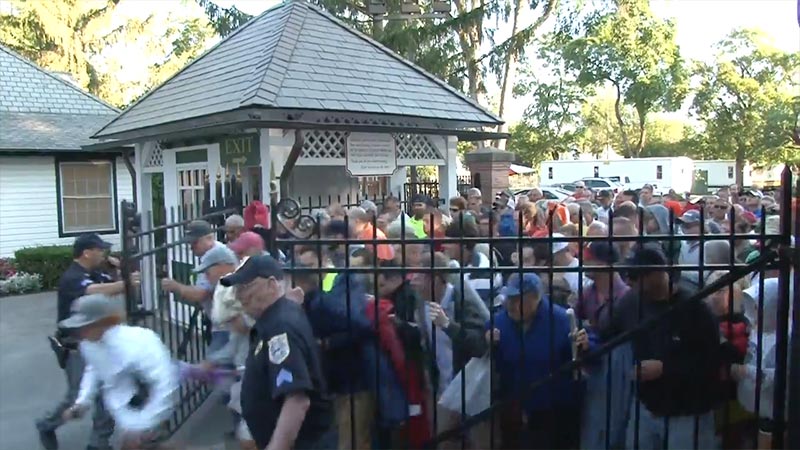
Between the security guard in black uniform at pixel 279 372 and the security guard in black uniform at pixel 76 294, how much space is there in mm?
2263

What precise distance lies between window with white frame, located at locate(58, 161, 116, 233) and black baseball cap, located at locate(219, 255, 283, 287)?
14.9 m

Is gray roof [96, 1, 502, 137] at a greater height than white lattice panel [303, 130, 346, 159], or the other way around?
gray roof [96, 1, 502, 137]

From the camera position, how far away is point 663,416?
3379 mm

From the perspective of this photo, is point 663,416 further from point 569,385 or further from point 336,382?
point 336,382

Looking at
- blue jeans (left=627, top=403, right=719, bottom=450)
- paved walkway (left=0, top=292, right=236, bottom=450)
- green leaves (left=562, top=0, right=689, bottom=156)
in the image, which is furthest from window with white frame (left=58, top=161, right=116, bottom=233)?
green leaves (left=562, top=0, right=689, bottom=156)

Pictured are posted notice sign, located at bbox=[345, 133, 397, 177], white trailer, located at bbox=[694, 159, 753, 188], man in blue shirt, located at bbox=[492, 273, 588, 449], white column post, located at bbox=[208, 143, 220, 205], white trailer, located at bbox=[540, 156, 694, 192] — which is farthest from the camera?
white trailer, located at bbox=[694, 159, 753, 188]

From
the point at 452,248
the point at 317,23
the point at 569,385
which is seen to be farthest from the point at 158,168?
the point at 569,385

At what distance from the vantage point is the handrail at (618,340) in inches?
118

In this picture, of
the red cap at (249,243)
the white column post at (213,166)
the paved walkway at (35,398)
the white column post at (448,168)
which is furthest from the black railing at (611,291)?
the white column post at (448,168)

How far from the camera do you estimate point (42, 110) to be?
17.6 metres

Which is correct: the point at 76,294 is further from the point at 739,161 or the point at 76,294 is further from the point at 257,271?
the point at 739,161

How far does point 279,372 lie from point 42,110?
17.8 metres

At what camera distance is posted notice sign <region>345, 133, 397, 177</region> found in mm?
8516

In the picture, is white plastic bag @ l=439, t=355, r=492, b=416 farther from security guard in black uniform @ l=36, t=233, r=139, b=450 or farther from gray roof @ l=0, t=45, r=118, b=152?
gray roof @ l=0, t=45, r=118, b=152
